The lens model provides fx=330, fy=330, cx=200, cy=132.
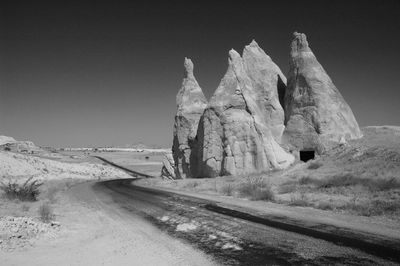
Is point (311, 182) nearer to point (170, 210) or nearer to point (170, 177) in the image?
point (170, 210)

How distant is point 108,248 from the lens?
298 inches

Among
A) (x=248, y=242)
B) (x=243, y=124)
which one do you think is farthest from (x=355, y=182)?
(x=243, y=124)

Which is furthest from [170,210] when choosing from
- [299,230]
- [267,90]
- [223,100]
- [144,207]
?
[267,90]

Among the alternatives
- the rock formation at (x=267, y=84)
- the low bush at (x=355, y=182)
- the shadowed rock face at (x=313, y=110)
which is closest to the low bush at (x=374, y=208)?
the low bush at (x=355, y=182)

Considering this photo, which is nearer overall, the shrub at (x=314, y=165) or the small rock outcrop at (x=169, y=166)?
the shrub at (x=314, y=165)

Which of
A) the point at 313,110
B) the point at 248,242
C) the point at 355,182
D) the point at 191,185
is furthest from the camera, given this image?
the point at 313,110

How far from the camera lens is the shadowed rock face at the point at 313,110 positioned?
1241 inches

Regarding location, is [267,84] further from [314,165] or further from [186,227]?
[186,227]

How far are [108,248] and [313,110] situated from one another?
28.2 meters

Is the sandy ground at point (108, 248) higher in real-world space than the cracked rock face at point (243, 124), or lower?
lower

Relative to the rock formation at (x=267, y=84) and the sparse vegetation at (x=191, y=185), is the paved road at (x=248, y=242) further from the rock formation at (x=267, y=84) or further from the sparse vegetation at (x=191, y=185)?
the rock formation at (x=267, y=84)

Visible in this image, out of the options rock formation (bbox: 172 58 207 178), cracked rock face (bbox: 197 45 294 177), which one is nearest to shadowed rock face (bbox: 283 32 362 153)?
cracked rock face (bbox: 197 45 294 177)

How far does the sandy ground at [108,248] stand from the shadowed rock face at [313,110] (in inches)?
974

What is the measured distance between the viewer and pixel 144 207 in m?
13.9
